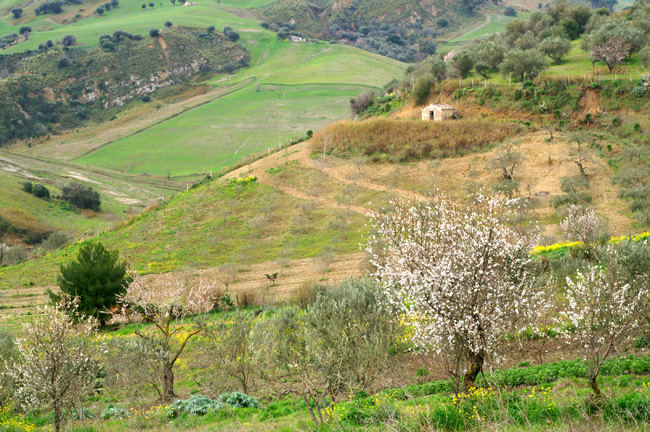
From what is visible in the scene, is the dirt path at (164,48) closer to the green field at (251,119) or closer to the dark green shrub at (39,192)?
the green field at (251,119)

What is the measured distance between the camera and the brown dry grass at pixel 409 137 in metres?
51.4

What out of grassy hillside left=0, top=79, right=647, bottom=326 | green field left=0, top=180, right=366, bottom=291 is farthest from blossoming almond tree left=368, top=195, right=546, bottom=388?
green field left=0, top=180, right=366, bottom=291

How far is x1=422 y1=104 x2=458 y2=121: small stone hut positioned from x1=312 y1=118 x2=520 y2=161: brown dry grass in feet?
5.22

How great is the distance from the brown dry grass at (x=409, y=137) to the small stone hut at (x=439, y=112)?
1592 mm

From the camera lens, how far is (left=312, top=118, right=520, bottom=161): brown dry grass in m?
51.4

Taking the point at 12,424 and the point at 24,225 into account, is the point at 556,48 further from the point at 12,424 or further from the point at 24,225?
the point at 24,225

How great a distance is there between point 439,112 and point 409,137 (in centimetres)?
444

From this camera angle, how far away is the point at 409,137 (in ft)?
177

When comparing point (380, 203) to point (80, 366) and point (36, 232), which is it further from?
point (36, 232)

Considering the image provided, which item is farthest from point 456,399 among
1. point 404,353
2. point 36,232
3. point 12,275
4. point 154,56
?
point 154,56

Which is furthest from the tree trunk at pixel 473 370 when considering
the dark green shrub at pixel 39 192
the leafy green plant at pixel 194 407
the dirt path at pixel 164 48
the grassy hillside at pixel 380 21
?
the grassy hillside at pixel 380 21

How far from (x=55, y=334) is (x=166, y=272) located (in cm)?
2596

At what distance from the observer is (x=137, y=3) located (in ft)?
656

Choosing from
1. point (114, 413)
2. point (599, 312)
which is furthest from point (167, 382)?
point (599, 312)
